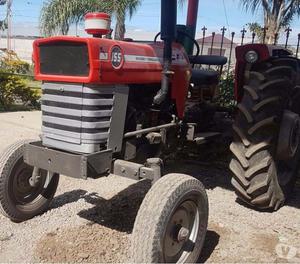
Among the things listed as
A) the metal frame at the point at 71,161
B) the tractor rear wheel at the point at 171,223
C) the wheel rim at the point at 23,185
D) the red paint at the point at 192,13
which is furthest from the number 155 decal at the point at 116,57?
the red paint at the point at 192,13

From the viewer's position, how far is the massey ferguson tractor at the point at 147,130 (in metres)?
3.18

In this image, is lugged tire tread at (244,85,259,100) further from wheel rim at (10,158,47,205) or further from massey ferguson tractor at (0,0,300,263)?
wheel rim at (10,158,47,205)

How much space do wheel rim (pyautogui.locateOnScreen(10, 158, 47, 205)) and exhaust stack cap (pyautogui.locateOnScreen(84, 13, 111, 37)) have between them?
137 centimetres

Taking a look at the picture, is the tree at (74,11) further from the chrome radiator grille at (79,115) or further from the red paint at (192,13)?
the chrome radiator grille at (79,115)

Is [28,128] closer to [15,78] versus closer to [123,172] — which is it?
[15,78]

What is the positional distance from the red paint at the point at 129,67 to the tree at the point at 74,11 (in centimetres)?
1152

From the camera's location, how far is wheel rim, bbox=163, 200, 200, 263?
3162 millimetres

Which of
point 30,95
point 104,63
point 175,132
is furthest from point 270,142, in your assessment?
point 30,95

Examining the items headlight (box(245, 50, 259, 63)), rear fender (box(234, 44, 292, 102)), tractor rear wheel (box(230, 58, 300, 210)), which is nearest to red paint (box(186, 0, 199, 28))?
Result: rear fender (box(234, 44, 292, 102))

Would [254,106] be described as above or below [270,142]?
above

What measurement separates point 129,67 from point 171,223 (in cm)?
127

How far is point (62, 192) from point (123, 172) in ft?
5.46

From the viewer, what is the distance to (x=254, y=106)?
13.7ft

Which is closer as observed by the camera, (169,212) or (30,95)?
(169,212)
